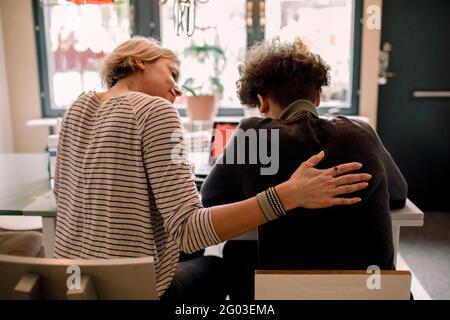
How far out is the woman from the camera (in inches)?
32.9

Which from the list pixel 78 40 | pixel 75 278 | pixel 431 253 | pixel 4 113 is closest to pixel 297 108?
pixel 75 278

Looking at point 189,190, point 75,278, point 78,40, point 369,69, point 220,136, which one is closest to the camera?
point 75,278

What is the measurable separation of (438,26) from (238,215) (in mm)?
2933

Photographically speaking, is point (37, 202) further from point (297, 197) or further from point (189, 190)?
point (297, 197)

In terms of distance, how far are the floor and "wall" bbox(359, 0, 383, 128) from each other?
0.79m

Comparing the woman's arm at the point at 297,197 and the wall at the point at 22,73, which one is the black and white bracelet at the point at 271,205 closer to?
the woman's arm at the point at 297,197

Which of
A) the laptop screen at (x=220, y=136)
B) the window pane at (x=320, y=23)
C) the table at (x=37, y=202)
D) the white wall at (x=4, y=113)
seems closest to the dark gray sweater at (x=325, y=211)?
the table at (x=37, y=202)

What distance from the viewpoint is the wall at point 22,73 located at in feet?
11.2

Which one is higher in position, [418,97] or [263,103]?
[263,103]

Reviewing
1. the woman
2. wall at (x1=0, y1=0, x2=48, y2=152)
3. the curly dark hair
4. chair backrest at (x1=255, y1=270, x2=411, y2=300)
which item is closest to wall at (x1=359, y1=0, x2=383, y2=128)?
the curly dark hair

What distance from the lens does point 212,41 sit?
337 cm

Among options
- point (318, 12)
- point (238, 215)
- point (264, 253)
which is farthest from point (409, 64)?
point (238, 215)

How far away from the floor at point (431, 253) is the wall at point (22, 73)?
2.66 metres

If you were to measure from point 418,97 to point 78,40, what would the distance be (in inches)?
98.8
